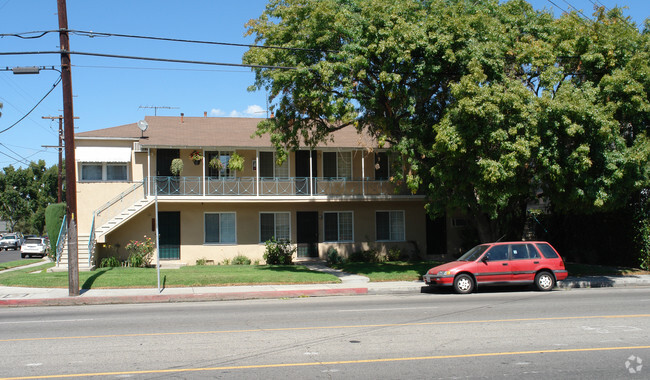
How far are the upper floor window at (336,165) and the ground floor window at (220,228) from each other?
5386mm

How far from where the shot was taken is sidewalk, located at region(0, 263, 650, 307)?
15719mm

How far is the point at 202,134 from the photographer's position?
27.1 metres

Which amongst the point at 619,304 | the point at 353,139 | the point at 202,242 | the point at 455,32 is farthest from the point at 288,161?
the point at 619,304

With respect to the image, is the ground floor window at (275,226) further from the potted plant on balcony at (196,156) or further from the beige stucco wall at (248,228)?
the potted plant on balcony at (196,156)

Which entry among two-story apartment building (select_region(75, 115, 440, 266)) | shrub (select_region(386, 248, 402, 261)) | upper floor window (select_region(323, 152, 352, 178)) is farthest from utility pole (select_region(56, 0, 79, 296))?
shrub (select_region(386, 248, 402, 261))

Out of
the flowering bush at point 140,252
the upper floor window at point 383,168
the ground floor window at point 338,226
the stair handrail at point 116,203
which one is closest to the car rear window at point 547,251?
the upper floor window at point 383,168

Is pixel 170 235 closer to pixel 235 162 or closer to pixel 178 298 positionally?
pixel 235 162

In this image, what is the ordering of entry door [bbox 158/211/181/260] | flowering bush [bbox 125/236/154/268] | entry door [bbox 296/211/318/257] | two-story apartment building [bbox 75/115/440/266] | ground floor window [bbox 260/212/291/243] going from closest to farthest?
1. flowering bush [bbox 125/236/154/268]
2. two-story apartment building [bbox 75/115/440/266]
3. entry door [bbox 158/211/181/260]
4. ground floor window [bbox 260/212/291/243]
5. entry door [bbox 296/211/318/257]

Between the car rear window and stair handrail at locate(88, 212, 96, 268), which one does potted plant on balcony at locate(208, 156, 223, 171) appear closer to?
stair handrail at locate(88, 212, 96, 268)

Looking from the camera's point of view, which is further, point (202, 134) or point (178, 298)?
point (202, 134)

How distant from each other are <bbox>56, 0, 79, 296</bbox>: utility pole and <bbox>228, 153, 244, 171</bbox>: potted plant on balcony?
9.11 meters

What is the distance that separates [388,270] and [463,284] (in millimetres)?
5960

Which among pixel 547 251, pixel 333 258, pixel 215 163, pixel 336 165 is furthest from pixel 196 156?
pixel 547 251

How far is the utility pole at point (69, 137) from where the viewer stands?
15711 millimetres
